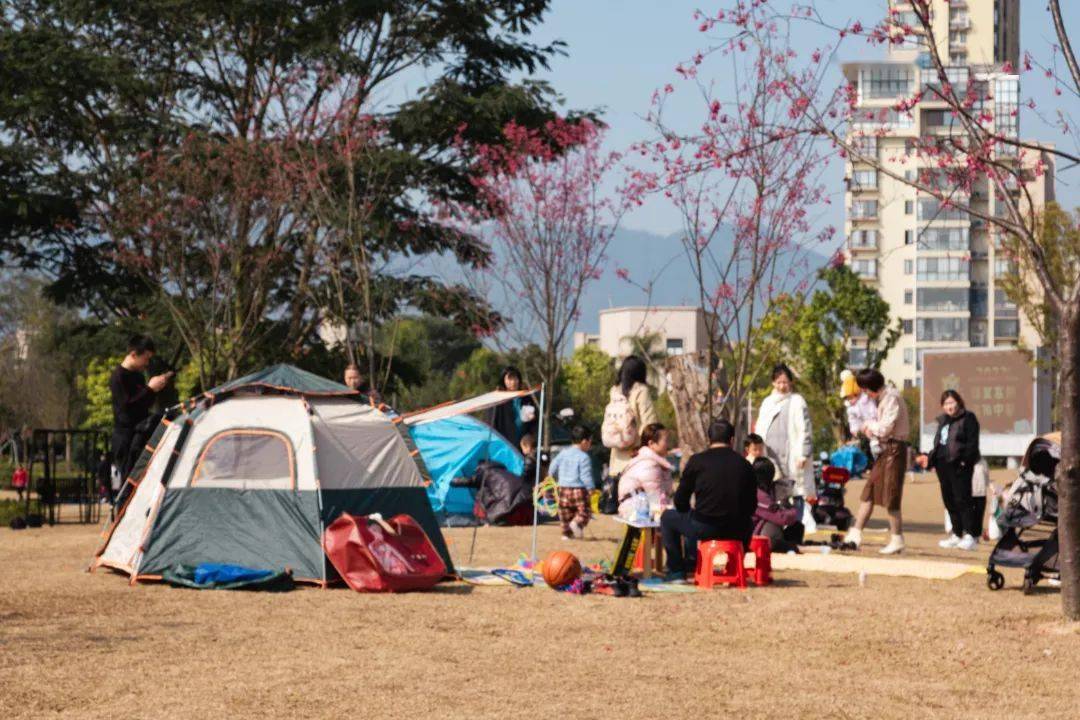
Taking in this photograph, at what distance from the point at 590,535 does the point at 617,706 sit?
30.9ft

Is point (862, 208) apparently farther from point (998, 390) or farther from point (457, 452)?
point (457, 452)

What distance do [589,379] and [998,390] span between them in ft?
119

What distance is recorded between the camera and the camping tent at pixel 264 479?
1185cm

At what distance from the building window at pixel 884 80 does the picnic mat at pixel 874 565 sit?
81407 millimetres

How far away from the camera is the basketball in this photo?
11.2 meters

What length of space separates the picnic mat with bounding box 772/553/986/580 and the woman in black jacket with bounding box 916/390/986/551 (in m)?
1.81

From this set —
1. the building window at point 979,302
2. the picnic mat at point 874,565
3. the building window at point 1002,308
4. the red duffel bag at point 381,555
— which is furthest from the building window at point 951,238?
the red duffel bag at point 381,555

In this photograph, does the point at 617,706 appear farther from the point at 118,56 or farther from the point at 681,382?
the point at 118,56

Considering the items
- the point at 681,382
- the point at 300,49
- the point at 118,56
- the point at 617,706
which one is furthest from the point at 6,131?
the point at 617,706

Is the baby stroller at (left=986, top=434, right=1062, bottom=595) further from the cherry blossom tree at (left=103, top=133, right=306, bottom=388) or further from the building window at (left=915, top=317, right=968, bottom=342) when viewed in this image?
the building window at (left=915, top=317, right=968, bottom=342)

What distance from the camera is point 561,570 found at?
1119 centimetres

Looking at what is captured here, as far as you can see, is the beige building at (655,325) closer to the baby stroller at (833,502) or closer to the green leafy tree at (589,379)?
the green leafy tree at (589,379)

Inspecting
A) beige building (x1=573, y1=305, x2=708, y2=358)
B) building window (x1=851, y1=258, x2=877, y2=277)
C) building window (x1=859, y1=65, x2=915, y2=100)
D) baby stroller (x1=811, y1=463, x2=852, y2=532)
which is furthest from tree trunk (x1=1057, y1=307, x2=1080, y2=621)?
beige building (x1=573, y1=305, x2=708, y2=358)

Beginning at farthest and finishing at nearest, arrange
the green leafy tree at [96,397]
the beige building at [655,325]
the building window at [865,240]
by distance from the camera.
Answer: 1. the beige building at [655,325]
2. the building window at [865,240]
3. the green leafy tree at [96,397]
